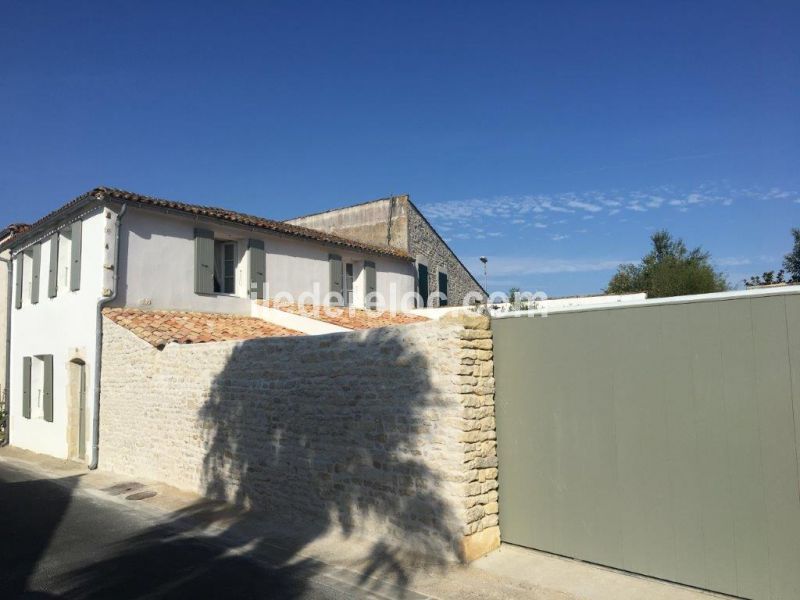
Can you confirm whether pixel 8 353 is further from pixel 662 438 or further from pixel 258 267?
pixel 662 438

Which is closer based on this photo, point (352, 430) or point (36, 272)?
point (352, 430)

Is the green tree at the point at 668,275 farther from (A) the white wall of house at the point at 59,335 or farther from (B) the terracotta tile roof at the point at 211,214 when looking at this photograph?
(A) the white wall of house at the point at 59,335

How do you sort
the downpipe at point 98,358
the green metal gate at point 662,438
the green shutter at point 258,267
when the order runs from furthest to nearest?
1. the green shutter at point 258,267
2. the downpipe at point 98,358
3. the green metal gate at point 662,438

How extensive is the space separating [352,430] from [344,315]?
29.2ft

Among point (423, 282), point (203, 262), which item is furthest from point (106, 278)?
point (423, 282)

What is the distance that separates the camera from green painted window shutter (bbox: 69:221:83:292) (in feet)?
42.3

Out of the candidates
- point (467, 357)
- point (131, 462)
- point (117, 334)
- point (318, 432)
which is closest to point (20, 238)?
point (117, 334)

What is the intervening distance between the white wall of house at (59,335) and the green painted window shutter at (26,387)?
117 mm

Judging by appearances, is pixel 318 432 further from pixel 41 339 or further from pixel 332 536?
pixel 41 339

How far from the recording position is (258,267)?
49.0 feet

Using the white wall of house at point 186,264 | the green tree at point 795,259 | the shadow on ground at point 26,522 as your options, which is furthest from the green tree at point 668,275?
the shadow on ground at point 26,522

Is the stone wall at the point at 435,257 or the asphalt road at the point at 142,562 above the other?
the stone wall at the point at 435,257

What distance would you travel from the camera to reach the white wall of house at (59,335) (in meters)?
12.3

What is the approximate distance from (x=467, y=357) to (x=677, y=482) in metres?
2.18
